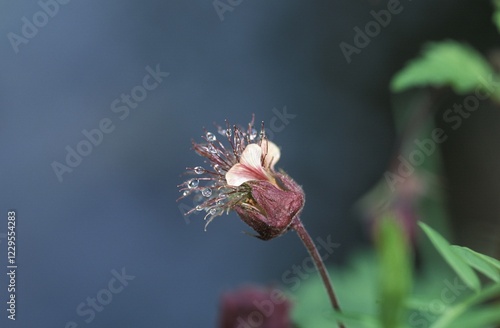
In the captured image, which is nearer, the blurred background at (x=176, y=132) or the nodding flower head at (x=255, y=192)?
the nodding flower head at (x=255, y=192)

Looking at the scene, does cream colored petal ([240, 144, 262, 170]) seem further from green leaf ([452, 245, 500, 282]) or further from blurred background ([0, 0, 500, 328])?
blurred background ([0, 0, 500, 328])

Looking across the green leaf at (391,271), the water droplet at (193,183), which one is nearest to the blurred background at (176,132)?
the water droplet at (193,183)

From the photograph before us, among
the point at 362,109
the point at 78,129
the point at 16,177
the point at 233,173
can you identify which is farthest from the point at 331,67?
the point at 233,173

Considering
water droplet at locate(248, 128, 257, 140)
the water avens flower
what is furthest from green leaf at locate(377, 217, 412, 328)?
water droplet at locate(248, 128, 257, 140)

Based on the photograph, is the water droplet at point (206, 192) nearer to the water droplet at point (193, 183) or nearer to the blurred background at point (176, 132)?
the water droplet at point (193, 183)

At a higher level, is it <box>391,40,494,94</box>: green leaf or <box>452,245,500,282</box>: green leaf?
<box>391,40,494,94</box>: green leaf

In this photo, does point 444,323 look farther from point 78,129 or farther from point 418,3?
point 418,3
